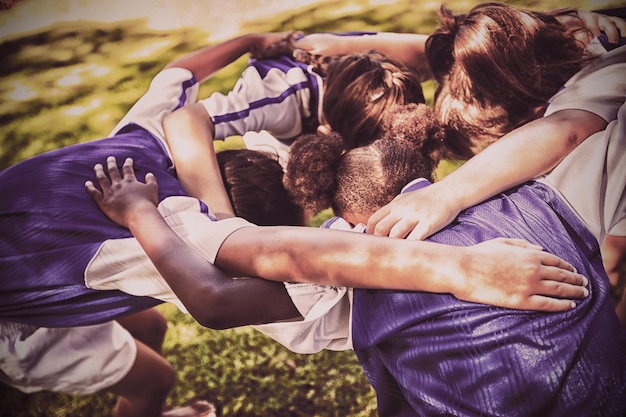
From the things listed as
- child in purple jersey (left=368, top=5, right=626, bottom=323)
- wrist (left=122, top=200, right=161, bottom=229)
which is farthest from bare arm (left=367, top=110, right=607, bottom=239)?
wrist (left=122, top=200, right=161, bottom=229)

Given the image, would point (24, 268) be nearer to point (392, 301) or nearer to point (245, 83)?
point (245, 83)

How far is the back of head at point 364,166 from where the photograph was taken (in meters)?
1.42

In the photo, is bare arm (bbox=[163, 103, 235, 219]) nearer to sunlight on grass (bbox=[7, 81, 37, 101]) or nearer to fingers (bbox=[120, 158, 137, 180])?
fingers (bbox=[120, 158, 137, 180])

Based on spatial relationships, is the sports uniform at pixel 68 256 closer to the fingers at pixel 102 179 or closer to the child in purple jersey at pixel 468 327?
the fingers at pixel 102 179

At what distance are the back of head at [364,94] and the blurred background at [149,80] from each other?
0.21m

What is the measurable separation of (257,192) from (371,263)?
402mm

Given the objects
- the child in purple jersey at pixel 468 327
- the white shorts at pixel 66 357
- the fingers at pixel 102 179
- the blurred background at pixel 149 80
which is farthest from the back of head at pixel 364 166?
the white shorts at pixel 66 357

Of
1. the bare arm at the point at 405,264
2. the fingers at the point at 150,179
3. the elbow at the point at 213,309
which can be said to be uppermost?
the fingers at the point at 150,179

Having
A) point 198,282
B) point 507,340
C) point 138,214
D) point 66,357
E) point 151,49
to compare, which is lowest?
point 66,357

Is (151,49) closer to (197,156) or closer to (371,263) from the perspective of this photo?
(197,156)

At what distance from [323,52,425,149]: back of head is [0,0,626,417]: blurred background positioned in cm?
21

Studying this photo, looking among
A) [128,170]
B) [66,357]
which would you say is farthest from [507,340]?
[66,357]

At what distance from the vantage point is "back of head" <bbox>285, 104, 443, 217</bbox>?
142 cm

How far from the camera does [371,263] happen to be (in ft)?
4.24
